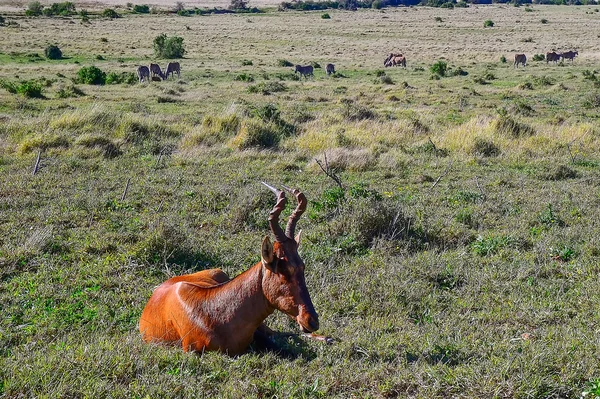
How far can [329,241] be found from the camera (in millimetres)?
7555

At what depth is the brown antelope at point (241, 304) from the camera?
4.11m

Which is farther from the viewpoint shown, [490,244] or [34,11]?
[34,11]

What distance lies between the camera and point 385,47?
192 feet

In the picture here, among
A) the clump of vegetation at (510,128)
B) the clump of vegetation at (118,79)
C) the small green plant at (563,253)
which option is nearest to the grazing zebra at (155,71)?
the clump of vegetation at (118,79)

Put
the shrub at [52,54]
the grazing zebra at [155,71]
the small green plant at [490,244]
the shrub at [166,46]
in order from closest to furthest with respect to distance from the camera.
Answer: the small green plant at [490,244] < the grazing zebra at [155,71] < the shrub at [52,54] < the shrub at [166,46]

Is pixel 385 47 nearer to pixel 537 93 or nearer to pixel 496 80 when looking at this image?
pixel 496 80

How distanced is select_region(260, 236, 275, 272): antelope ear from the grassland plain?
729 mm

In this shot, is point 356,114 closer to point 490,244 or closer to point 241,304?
point 490,244

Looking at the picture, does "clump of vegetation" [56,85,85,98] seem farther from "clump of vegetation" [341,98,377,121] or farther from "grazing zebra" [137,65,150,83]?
"clump of vegetation" [341,98,377,121]

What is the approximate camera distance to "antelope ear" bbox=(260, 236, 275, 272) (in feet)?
13.3

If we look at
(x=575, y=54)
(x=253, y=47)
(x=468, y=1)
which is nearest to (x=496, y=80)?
(x=575, y=54)

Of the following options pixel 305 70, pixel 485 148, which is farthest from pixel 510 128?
pixel 305 70

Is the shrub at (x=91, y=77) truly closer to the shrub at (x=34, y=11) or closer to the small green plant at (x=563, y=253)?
the small green plant at (x=563, y=253)

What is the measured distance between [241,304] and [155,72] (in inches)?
1283
